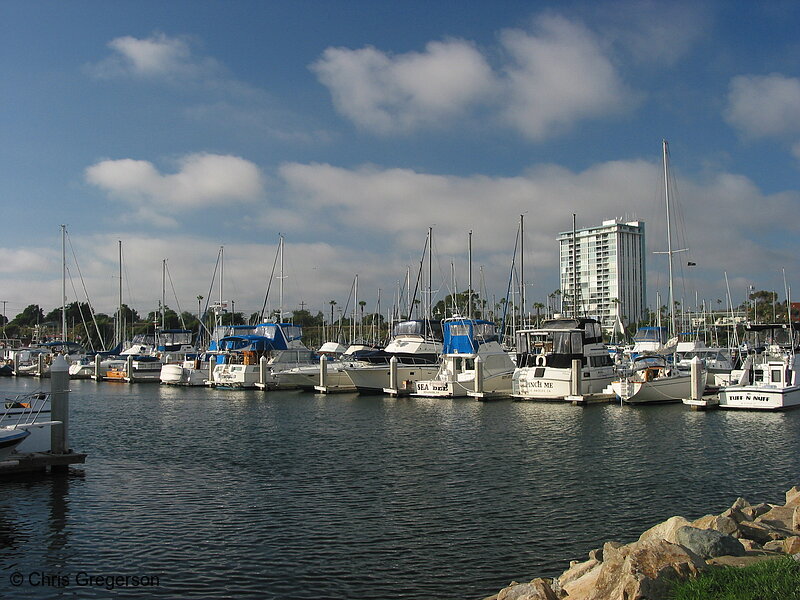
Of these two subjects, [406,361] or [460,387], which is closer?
[460,387]

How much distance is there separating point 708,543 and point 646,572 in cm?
261

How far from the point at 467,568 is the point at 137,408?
41973 mm

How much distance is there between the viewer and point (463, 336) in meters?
58.8

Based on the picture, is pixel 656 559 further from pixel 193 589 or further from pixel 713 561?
pixel 193 589

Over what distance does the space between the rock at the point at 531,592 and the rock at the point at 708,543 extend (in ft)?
8.79

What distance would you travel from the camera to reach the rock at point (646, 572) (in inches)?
388

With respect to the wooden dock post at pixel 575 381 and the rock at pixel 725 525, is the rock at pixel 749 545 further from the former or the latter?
the wooden dock post at pixel 575 381

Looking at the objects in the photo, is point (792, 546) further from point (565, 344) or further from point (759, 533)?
point (565, 344)

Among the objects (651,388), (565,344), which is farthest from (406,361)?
(651,388)

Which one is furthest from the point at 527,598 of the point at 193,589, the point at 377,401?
the point at 377,401

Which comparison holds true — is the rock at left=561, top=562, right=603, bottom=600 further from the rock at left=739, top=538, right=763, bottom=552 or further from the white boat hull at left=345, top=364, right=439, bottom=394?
the white boat hull at left=345, top=364, right=439, bottom=394

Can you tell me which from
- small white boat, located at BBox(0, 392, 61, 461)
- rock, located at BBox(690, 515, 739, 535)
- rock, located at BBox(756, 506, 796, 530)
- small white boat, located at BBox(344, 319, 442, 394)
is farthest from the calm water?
small white boat, located at BBox(344, 319, 442, 394)

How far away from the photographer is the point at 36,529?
59.7 ft

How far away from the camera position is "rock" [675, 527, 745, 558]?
12000 mm
